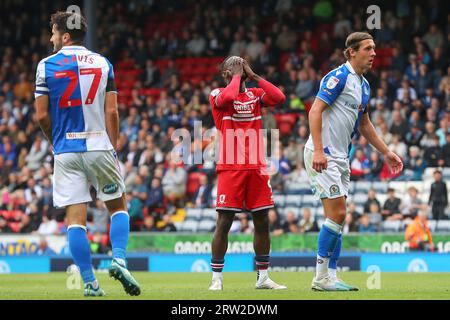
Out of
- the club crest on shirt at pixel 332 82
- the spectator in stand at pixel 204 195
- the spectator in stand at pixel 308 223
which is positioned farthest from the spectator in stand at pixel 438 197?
the club crest on shirt at pixel 332 82

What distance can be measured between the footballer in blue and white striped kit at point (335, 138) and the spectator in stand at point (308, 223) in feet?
32.6

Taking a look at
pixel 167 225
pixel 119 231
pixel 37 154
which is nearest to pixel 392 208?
pixel 167 225

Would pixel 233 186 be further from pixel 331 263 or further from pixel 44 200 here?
pixel 44 200

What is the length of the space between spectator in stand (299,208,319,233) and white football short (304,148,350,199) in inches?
397

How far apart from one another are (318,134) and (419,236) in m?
9.72

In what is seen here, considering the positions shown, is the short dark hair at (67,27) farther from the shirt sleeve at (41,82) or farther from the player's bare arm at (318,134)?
the player's bare arm at (318,134)

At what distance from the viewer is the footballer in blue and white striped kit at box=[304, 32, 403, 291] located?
387 inches

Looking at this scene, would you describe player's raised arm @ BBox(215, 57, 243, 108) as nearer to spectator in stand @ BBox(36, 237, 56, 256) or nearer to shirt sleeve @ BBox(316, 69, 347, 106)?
shirt sleeve @ BBox(316, 69, 347, 106)

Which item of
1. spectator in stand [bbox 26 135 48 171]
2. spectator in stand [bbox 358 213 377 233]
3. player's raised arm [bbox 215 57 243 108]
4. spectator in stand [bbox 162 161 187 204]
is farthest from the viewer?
spectator in stand [bbox 26 135 48 171]

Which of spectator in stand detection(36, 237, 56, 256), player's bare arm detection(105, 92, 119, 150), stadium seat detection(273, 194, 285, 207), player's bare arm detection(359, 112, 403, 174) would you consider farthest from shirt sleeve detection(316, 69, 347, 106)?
spectator in stand detection(36, 237, 56, 256)

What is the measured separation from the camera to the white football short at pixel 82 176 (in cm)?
909

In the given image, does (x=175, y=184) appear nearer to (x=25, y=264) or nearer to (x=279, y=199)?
(x=279, y=199)
